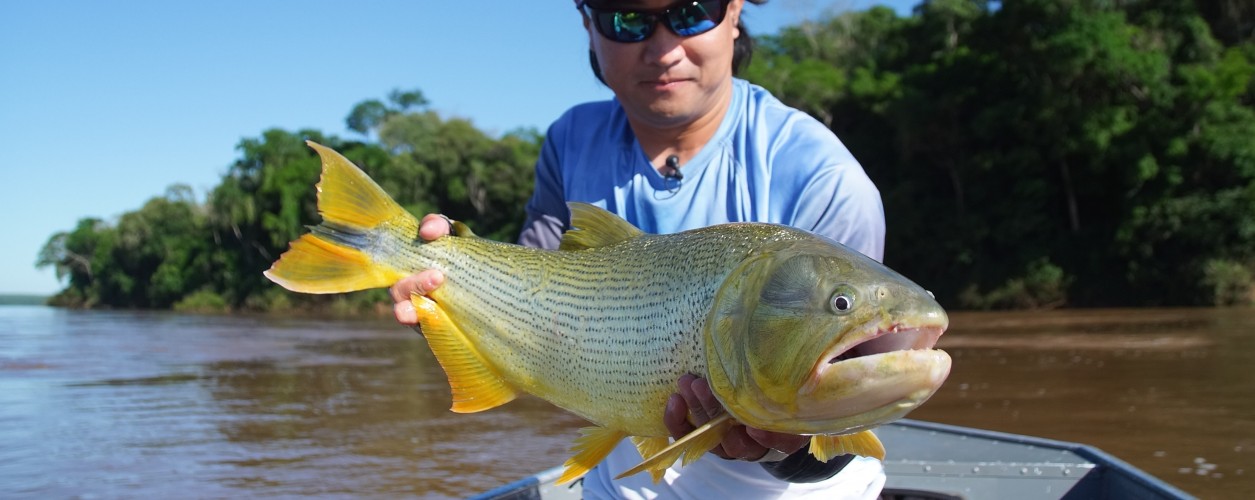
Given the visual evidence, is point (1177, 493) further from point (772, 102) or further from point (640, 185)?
point (640, 185)

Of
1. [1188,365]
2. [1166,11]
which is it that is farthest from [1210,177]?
[1188,365]

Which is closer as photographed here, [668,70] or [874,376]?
[874,376]

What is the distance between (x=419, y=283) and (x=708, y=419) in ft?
3.53

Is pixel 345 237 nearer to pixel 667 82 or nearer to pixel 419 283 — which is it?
pixel 419 283

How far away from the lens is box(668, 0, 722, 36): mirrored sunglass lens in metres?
2.91

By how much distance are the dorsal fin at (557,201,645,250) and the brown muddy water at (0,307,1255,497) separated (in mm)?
6204

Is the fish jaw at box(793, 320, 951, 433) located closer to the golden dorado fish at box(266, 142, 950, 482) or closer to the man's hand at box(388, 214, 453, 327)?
the golden dorado fish at box(266, 142, 950, 482)

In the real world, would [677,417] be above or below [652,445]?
above

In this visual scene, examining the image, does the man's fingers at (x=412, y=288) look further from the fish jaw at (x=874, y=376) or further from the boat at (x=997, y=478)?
the boat at (x=997, y=478)

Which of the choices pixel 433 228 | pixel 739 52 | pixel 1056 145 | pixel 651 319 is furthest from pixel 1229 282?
pixel 651 319

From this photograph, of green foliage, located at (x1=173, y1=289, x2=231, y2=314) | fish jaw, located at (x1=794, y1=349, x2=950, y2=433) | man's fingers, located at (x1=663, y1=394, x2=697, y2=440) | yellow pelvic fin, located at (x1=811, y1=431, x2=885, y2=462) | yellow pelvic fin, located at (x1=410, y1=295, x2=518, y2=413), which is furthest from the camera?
green foliage, located at (x1=173, y1=289, x2=231, y2=314)

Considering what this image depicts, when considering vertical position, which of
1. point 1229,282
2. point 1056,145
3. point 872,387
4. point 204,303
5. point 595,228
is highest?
point 1056,145

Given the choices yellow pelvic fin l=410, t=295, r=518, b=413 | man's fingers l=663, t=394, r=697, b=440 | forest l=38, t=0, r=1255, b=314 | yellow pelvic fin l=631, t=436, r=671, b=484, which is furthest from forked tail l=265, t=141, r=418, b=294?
forest l=38, t=0, r=1255, b=314

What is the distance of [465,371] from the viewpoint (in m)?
2.72
